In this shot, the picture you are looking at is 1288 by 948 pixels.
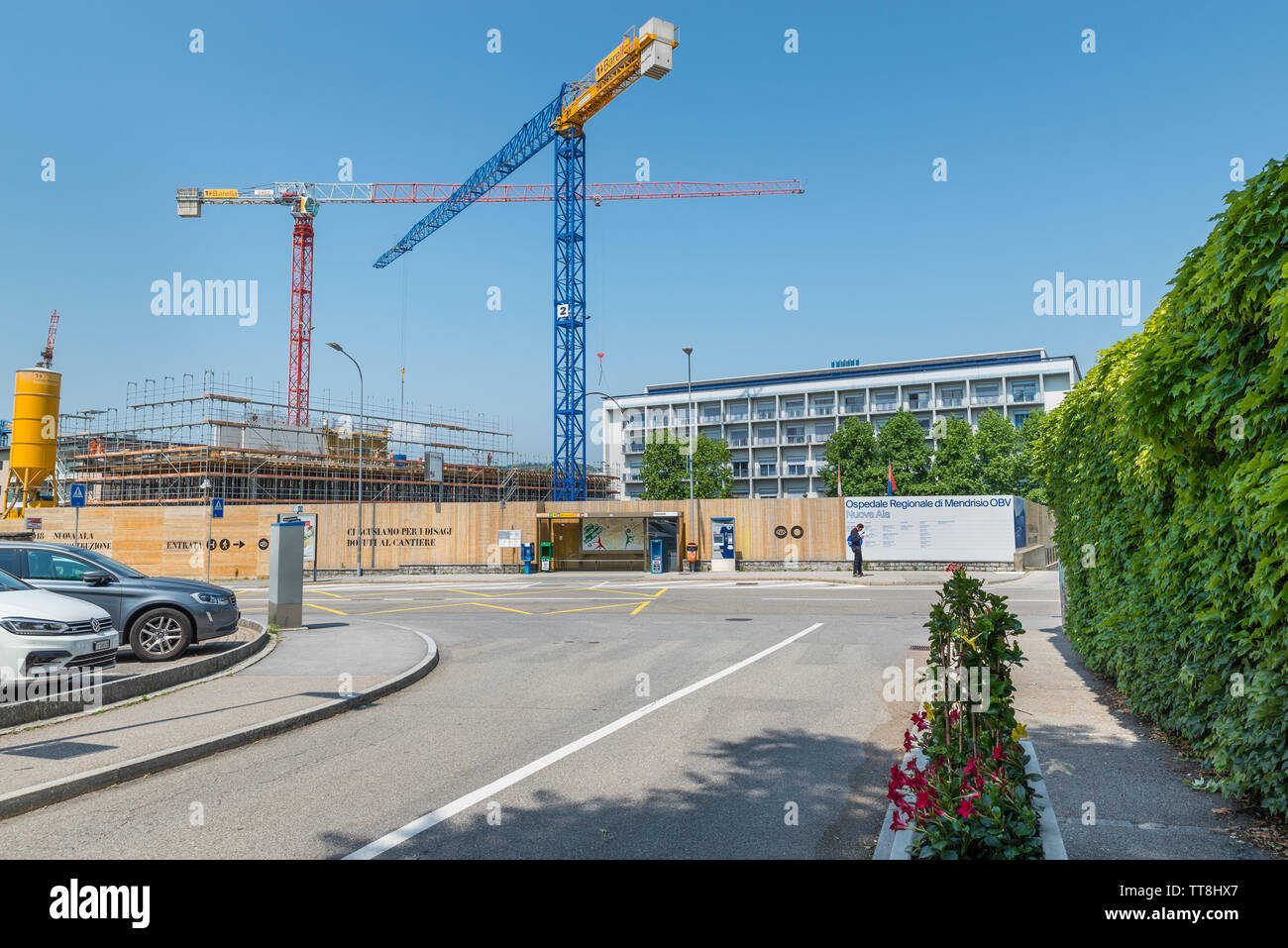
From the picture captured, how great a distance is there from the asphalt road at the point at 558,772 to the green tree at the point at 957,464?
54.8 metres

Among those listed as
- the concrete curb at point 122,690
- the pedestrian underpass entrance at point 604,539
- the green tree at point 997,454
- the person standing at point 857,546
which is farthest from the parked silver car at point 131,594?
the green tree at point 997,454

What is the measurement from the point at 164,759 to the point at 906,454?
6607 centimetres

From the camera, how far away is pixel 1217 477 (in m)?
5.07

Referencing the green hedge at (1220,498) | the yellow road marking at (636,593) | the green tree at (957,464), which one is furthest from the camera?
the green tree at (957,464)

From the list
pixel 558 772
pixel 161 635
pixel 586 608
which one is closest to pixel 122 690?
pixel 161 635

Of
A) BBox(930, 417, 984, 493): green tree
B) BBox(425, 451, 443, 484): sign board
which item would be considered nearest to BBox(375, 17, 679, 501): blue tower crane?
BBox(425, 451, 443, 484): sign board

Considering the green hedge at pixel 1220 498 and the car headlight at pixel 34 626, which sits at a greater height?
the green hedge at pixel 1220 498

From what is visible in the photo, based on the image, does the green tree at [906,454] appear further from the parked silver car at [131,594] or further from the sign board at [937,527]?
the parked silver car at [131,594]

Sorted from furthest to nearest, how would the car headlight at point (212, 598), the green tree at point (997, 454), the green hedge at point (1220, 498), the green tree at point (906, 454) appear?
the green tree at point (906, 454) → the green tree at point (997, 454) → the car headlight at point (212, 598) → the green hedge at point (1220, 498)

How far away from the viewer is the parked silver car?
10.5 metres

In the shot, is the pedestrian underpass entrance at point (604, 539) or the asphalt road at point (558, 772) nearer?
the asphalt road at point (558, 772)

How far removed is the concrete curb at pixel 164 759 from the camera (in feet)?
18.1

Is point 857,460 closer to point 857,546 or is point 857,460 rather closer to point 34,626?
point 857,546

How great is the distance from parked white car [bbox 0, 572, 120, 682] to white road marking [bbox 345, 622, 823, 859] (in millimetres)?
5427
